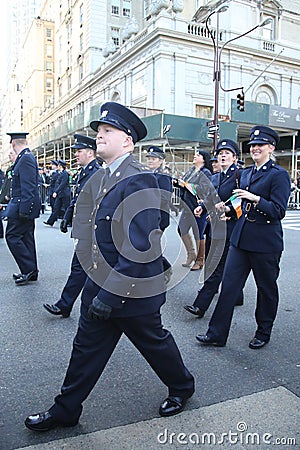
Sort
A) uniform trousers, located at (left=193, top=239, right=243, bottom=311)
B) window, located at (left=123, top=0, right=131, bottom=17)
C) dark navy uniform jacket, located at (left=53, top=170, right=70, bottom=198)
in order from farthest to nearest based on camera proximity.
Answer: window, located at (left=123, top=0, right=131, bottom=17) → dark navy uniform jacket, located at (left=53, top=170, right=70, bottom=198) → uniform trousers, located at (left=193, top=239, right=243, bottom=311)

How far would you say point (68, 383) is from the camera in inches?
102

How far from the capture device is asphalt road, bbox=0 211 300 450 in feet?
9.10

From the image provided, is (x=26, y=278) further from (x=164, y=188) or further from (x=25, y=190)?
(x=164, y=188)

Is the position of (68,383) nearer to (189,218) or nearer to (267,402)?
(267,402)

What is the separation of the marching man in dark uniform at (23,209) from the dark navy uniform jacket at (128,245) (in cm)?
327

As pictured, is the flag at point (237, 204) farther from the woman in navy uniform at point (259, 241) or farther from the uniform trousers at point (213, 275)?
the uniform trousers at point (213, 275)

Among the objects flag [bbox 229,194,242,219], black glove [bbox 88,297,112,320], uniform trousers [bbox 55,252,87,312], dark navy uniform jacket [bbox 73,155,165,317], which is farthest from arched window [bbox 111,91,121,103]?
black glove [bbox 88,297,112,320]

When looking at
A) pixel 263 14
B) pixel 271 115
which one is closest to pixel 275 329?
pixel 271 115

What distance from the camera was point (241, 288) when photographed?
391 cm

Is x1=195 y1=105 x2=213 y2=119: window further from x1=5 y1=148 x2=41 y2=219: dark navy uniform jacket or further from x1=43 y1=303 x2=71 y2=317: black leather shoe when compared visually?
x1=43 y1=303 x2=71 y2=317: black leather shoe

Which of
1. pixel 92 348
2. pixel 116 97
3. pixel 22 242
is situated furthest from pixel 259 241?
pixel 116 97

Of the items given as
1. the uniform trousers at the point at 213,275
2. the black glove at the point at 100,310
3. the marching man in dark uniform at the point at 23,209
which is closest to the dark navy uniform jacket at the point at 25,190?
the marching man in dark uniform at the point at 23,209

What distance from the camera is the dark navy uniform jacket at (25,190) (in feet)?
18.5

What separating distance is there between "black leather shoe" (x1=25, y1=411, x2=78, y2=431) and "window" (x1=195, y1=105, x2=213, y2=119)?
30413 millimetres
